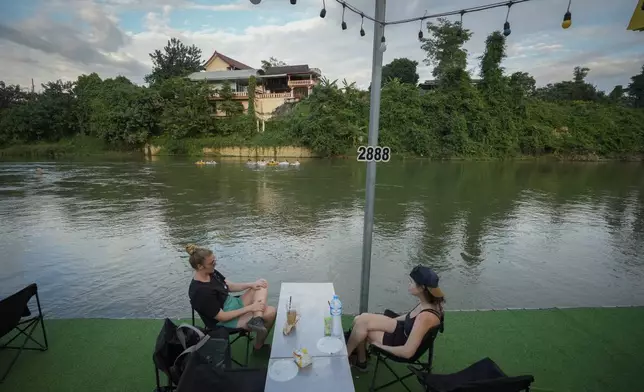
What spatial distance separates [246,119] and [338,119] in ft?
34.1

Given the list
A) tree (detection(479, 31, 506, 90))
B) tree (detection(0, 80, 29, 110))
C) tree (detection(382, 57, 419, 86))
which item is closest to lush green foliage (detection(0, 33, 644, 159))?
tree (detection(479, 31, 506, 90))

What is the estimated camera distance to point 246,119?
37.4 m

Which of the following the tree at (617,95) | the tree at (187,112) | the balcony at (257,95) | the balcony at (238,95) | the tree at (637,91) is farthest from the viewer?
the tree at (637,91)

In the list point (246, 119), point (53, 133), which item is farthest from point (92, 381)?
point (53, 133)

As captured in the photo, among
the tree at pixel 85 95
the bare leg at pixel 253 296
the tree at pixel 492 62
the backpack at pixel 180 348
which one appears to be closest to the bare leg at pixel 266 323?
the bare leg at pixel 253 296

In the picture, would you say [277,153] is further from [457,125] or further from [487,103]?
[487,103]

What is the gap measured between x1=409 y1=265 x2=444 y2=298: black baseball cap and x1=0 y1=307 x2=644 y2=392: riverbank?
0.91 meters

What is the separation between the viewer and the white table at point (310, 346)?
1.93 meters

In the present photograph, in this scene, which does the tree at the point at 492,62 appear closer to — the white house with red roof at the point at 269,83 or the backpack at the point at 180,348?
the white house with red roof at the point at 269,83

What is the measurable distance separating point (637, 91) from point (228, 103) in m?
56.4

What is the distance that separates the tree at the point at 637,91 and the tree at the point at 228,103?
54.5 metres

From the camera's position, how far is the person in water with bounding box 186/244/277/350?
9.25 ft

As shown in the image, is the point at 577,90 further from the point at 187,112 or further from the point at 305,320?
the point at 305,320

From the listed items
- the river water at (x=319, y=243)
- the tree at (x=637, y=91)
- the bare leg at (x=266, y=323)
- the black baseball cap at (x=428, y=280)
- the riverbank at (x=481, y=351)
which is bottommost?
the river water at (x=319, y=243)
